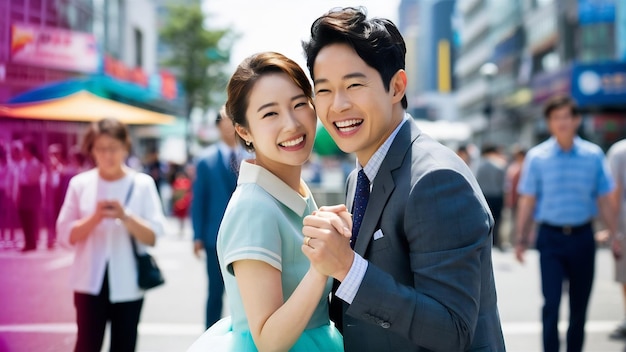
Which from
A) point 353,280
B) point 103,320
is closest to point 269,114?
point 353,280

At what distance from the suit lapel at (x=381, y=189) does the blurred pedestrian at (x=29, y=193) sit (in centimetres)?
263

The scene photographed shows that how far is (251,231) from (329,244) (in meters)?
0.35

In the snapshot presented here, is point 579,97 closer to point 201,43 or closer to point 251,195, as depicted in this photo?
point 201,43

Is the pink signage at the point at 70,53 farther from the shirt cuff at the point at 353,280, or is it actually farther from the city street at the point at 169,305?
the shirt cuff at the point at 353,280

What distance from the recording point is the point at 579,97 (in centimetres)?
2633

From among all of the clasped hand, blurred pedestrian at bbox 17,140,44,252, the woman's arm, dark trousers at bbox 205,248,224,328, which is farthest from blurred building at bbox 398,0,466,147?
the clasped hand

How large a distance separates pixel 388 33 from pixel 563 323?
5812 mm

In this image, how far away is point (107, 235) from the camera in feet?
13.8

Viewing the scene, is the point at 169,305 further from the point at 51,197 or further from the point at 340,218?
the point at 340,218

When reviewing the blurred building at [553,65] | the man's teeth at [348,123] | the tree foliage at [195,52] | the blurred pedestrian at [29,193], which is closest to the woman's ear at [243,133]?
the man's teeth at [348,123]

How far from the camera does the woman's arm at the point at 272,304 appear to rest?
1891 millimetres

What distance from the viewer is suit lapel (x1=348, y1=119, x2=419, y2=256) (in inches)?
77.8

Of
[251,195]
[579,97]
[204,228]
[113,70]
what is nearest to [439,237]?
[251,195]

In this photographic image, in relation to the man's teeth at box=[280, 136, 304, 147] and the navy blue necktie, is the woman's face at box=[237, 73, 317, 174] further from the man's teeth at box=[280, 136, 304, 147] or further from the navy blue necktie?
the navy blue necktie
